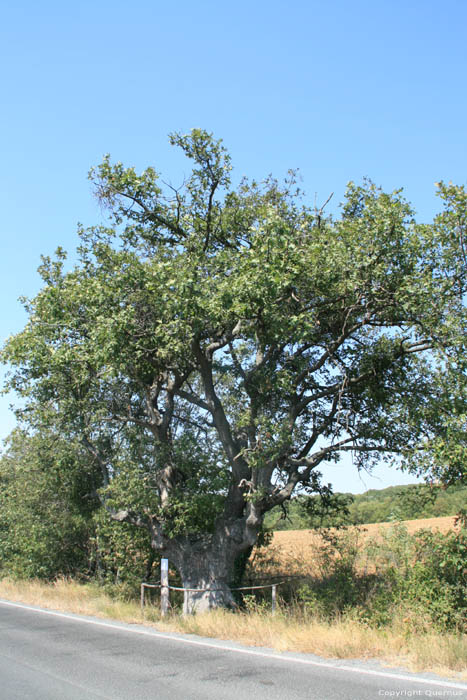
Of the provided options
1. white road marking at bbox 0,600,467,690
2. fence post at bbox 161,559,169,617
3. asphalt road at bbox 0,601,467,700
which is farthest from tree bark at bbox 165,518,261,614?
asphalt road at bbox 0,601,467,700

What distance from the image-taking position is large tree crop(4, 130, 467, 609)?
11.3m

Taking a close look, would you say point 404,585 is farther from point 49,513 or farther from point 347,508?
point 49,513

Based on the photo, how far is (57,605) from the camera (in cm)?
1627

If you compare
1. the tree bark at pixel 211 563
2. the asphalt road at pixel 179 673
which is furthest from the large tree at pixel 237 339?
the asphalt road at pixel 179 673

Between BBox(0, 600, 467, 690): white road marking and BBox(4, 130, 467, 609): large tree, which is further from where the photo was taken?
BBox(4, 130, 467, 609): large tree

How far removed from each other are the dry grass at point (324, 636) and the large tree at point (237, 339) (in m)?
1.93

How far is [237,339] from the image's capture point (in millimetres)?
14234

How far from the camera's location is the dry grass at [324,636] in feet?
26.1

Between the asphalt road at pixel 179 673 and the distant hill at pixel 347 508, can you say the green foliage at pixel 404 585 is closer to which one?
the distant hill at pixel 347 508

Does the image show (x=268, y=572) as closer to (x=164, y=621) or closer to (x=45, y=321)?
(x=164, y=621)

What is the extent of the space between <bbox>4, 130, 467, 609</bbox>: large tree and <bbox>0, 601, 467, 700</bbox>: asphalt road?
12.1 ft

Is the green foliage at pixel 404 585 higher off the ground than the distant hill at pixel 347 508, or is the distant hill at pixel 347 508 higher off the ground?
the distant hill at pixel 347 508

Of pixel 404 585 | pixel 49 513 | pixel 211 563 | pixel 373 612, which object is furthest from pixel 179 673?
pixel 49 513

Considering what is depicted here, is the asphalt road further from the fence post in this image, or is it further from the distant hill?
the distant hill
